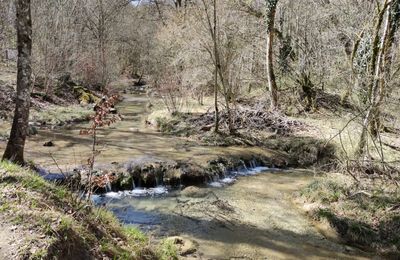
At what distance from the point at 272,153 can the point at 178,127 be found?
4.49 meters

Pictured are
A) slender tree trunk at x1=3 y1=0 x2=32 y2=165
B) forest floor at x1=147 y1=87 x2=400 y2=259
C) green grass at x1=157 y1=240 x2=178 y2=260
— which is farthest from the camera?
forest floor at x1=147 y1=87 x2=400 y2=259

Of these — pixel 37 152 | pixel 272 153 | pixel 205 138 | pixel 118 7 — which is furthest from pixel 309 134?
pixel 118 7

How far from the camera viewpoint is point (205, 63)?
1906 cm

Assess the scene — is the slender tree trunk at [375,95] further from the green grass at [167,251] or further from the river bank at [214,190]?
the green grass at [167,251]

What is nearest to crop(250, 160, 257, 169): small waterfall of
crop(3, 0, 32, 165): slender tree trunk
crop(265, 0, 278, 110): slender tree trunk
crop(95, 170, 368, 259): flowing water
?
crop(95, 170, 368, 259): flowing water

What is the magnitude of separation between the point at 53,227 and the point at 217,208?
210 inches

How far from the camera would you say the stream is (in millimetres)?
6930

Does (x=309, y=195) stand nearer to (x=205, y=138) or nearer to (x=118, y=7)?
(x=205, y=138)

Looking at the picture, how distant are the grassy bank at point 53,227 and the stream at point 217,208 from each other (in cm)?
150

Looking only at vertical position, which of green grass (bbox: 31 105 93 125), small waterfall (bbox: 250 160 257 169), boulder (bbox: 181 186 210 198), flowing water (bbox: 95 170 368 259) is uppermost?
green grass (bbox: 31 105 93 125)

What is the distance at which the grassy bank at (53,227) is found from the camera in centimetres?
342

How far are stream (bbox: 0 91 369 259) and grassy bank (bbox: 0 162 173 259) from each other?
1.50m

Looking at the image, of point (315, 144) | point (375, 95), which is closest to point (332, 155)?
point (315, 144)

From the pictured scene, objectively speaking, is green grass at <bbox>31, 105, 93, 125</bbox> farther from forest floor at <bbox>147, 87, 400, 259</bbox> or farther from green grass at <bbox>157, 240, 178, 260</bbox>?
green grass at <bbox>157, 240, 178, 260</bbox>
